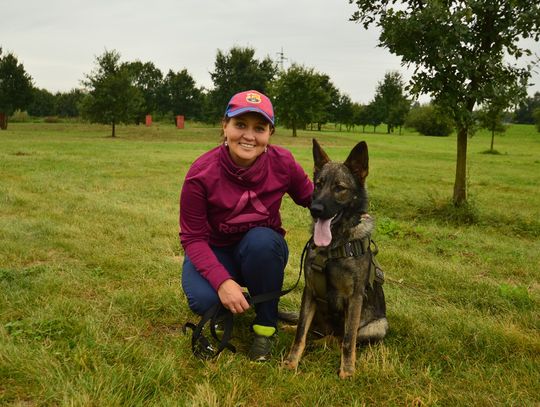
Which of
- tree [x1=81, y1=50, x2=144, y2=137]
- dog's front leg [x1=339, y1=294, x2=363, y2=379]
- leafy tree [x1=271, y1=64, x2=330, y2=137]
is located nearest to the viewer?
dog's front leg [x1=339, y1=294, x2=363, y2=379]

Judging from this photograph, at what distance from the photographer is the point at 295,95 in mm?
47031

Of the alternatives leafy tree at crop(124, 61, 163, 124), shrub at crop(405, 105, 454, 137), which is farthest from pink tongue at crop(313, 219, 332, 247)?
leafy tree at crop(124, 61, 163, 124)

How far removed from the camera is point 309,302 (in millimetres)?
3150

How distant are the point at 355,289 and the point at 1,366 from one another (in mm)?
2334

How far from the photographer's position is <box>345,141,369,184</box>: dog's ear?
2.97 metres

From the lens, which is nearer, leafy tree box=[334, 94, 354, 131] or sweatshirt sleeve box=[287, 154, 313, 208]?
sweatshirt sleeve box=[287, 154, 313, 208]

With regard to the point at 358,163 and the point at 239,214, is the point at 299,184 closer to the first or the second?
the point at 239,214

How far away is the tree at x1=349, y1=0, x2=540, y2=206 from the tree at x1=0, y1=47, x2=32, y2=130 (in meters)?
50.8

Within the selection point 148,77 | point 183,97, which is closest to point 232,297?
point 183,97

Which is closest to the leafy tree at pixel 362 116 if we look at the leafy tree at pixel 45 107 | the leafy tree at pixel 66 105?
the leafy tree at pixel 66 105

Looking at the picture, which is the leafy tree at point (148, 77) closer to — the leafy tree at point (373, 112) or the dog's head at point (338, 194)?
the leafy tree at point (373, 112)

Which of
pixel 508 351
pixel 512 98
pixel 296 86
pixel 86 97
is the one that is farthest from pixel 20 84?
pixel 508 351

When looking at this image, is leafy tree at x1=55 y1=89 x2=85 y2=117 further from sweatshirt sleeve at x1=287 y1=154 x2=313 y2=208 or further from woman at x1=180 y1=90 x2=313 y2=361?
woman at x1=180 y1=90 x2=313 y2=361

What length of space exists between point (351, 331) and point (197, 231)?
1.34 m
